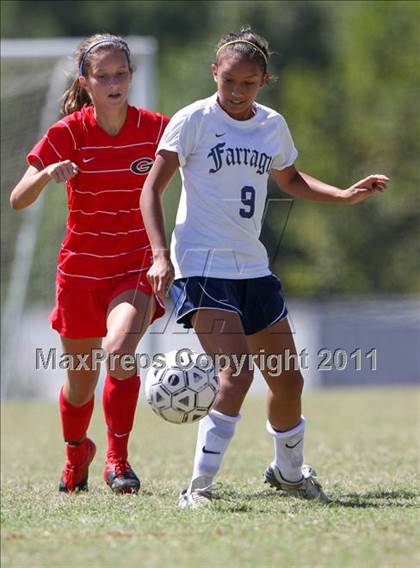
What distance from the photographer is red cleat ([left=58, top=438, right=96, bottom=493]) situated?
6050mm

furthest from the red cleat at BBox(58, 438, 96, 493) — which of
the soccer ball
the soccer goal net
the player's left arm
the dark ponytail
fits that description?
the soccer goal net

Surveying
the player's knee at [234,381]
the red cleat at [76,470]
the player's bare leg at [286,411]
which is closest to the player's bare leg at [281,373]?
the player's bare leg at [286,411]

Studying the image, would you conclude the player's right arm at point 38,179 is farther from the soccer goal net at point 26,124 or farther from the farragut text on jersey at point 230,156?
the soccer goal net at point 26,124

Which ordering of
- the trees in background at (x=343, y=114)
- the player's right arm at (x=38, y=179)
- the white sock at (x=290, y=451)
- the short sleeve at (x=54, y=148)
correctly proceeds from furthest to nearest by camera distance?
the trees in background at (x=343, y=114) < the short sleeve at (x=54, y=148) < the white sock at (x=290, y=451) < the player's right arm at (x=38, y=179)

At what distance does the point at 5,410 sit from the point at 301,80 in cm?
1684

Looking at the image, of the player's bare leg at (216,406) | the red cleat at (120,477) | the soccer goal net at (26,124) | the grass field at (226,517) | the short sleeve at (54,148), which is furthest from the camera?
the soccer goal net at (26,124)

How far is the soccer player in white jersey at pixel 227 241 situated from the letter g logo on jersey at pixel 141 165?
659 millimetres

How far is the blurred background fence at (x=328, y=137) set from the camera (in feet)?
75.5

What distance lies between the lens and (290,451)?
17.9ft

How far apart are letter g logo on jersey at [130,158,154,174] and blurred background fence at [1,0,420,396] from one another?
498 inches

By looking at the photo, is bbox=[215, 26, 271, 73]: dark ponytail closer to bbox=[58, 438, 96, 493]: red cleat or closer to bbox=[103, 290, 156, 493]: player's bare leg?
bbox=[103, 290, 156, 493]: player's bare leg

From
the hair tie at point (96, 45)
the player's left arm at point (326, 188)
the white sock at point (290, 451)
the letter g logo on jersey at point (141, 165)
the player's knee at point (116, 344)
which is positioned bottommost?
the white sock at point (290, 451)

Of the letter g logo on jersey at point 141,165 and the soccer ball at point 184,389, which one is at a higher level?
the letter g logo on jersey at point 141,165

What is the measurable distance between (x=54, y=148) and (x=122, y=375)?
119cm
